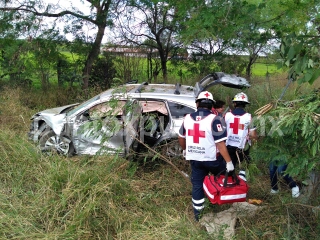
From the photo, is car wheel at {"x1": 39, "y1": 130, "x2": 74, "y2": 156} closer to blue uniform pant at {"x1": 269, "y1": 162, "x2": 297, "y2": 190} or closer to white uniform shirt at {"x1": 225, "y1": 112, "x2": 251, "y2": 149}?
white uniform shirt at {"x1": 225, "y1": 112, "x2": 251, "y2": 149}

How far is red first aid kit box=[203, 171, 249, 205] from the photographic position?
3930 mm

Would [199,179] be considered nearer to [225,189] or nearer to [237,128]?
[225,189]

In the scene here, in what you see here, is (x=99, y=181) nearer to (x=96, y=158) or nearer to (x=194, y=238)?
(x=96, y=158)

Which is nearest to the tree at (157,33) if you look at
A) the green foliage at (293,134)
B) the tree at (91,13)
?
the tree at (91,13)

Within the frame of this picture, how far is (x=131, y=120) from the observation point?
5.20 metres

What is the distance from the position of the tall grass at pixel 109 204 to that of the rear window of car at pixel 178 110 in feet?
3.02

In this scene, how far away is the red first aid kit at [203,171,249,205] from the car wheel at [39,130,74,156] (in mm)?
3034

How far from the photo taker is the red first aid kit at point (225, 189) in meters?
3.93

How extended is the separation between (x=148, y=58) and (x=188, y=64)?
5.12 feet

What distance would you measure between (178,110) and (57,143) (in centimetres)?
237

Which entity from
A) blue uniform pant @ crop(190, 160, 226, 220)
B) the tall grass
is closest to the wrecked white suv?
the tall grass

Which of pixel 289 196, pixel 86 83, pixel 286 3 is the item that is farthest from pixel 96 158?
pixel 86 83

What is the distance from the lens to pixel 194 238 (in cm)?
366

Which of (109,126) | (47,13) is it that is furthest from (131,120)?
(47,13)
